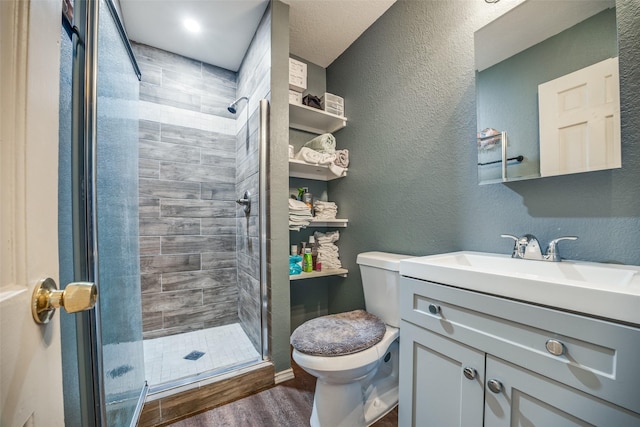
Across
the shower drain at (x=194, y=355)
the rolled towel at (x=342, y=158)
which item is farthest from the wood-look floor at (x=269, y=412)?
the rolled towel at (x=342, y=158)

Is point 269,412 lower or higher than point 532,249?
lower

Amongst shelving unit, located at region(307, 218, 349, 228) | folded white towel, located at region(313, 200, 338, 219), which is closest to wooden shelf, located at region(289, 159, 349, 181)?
folded white towel, located at region(313, 200, 338, 219)

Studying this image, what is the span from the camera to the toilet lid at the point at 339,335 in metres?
1.07

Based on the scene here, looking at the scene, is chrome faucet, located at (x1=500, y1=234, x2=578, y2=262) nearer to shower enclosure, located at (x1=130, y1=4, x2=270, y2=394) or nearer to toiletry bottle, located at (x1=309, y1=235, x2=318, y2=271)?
toiletry bottle, located at (x1=309, y1=235, x2=318, y2=271)

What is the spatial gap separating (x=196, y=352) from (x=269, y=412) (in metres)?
0.79

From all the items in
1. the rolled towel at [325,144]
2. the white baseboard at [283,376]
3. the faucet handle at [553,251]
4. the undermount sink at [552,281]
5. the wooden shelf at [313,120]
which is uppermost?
the wooden shelf at [313,120]

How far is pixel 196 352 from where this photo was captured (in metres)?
1.76

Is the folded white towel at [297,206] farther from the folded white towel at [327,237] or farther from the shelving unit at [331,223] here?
the folded white towel at [327,237]

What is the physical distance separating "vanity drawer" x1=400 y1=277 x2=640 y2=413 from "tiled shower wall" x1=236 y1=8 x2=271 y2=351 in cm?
122

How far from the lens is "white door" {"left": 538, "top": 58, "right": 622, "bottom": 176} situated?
0.83 meters

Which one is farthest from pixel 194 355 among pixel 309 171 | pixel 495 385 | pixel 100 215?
pixel 495 385

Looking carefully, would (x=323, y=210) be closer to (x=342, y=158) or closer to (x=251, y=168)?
Answer: (x=342, y=158)

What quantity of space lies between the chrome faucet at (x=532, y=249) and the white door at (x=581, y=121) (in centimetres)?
26

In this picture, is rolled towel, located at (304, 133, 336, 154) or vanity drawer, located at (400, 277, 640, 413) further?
rolled towel, located at (304, 133, 336, 154)
